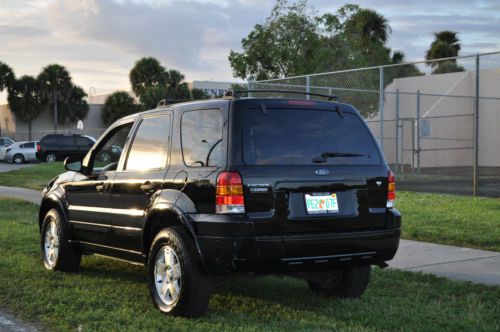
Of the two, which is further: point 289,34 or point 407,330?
point 289,34

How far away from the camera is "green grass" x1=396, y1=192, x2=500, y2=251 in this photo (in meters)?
9.71

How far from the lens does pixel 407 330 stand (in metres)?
5.33

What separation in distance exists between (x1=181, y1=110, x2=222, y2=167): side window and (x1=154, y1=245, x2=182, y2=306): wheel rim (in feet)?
2.55

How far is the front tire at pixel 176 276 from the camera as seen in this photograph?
5500 mm

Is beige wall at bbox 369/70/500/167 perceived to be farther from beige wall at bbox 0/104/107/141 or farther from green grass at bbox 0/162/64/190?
beige wall at bbox 0/104/107/141

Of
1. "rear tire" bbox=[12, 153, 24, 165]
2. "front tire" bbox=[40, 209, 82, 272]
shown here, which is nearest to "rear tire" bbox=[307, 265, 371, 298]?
"front tire" bbox=[40, 209, 82, 272]

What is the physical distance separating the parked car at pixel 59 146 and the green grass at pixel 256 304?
32.7 meters

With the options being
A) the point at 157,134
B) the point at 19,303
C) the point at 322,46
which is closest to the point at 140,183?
the point at 157,134

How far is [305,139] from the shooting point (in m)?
5.70

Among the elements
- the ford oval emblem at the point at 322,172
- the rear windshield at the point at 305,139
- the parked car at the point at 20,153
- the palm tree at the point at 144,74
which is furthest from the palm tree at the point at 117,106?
the ford oval emblem at the point at 322,172

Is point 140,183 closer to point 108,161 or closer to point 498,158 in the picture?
point 108,161

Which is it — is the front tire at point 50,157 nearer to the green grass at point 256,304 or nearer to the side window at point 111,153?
the green grass at point 256,304

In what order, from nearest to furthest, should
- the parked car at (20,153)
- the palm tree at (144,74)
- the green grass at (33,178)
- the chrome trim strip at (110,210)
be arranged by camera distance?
the chrome trim strip at (110,210)
the green grass at (33,178)
the parked car at (20,153)
the palm tree at (144,74)

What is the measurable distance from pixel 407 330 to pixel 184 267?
1.79 meters
